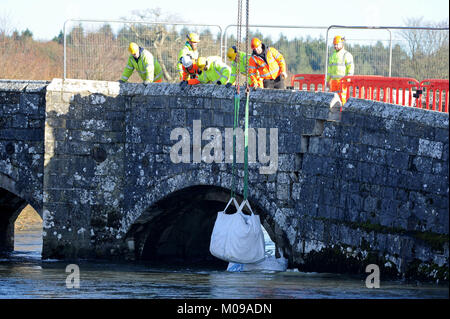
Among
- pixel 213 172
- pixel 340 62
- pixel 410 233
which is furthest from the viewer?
pixel 340 62

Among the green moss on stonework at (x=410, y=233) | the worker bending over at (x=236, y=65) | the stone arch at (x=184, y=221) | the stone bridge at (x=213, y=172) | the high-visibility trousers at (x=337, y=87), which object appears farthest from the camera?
the worker bending over at (x=236, y=65)

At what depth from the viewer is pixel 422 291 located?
1071cm

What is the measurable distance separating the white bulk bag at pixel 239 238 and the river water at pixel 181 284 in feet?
0.88

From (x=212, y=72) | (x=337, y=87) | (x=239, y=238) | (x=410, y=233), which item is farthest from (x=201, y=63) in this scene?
(x=410, y=233)

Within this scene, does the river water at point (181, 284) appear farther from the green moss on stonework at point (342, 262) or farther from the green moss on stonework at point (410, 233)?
the green moss on stonework at point (410, 233)

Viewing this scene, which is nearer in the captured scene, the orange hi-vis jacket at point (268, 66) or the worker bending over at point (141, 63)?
the orange hi-vis jacket at point (268, 66)

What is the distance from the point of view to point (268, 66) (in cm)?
1462

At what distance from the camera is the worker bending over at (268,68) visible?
48.0 ft

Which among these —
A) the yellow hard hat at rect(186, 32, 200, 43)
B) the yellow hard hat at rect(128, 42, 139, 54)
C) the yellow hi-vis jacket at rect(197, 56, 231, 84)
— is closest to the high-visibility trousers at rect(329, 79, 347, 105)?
the yellow hi-vis jacket at rect(197, 56, 231, 84)

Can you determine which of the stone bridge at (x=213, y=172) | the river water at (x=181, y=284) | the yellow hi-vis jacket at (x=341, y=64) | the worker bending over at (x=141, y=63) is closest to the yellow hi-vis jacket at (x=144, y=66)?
the worker bending over at (x=141, y=63)

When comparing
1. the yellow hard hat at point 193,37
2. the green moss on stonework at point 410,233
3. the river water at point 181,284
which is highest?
the yellow hard hat at point 193,37

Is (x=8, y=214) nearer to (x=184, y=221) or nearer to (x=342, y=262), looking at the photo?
(x=184, y=221)

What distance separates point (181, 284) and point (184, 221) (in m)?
3.98
